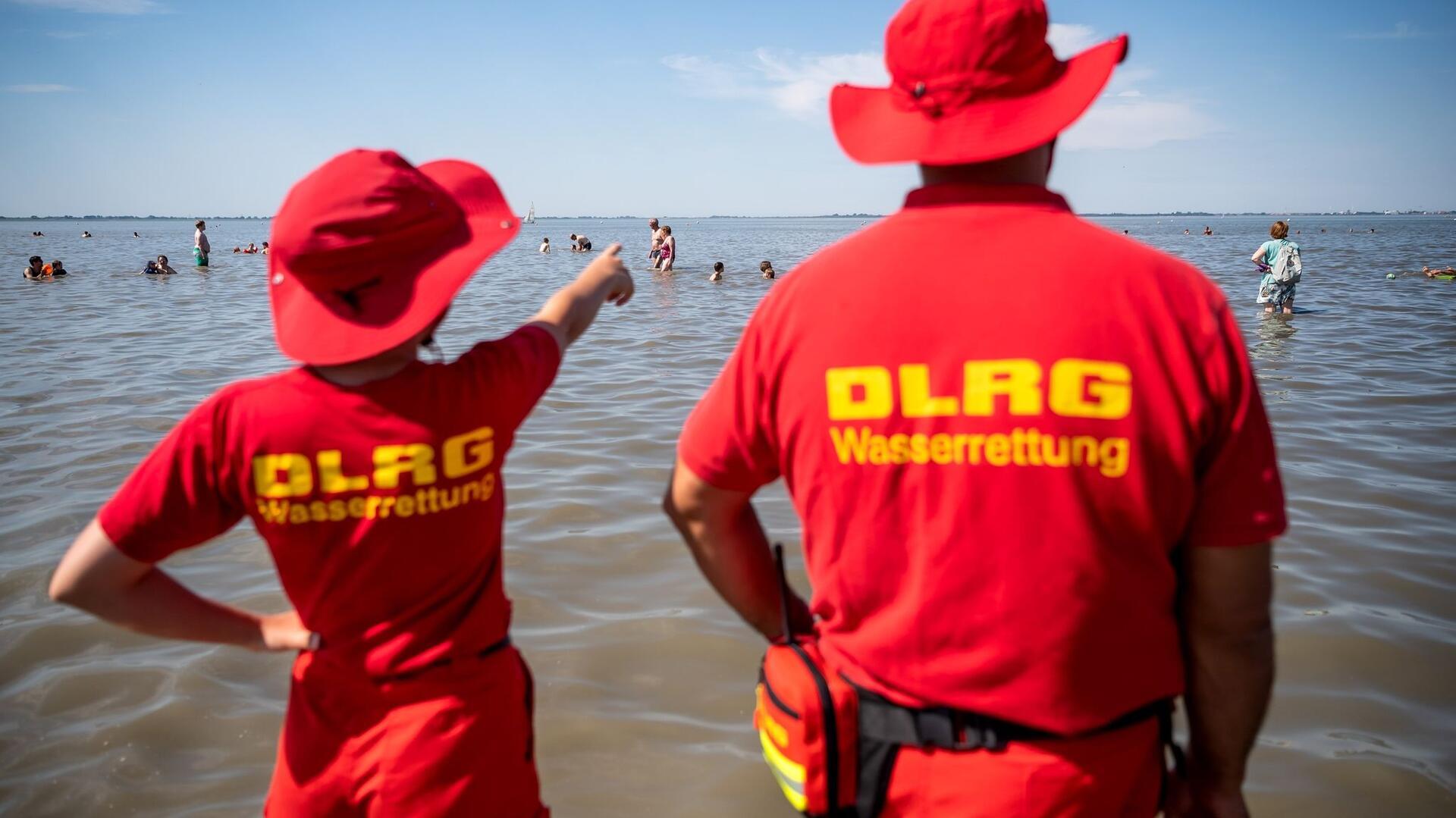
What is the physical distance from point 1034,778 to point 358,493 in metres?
1.30

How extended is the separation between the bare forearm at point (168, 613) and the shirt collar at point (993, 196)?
167 centimetres

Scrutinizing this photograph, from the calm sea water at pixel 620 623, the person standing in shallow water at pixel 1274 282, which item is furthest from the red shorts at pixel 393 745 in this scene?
the person standing in shallow water at pixel 1274 282

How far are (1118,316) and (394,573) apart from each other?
139 cm

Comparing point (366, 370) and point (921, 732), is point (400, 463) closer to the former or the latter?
point (366, 370)

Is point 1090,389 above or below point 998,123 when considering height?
below

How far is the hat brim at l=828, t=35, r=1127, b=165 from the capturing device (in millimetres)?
1354

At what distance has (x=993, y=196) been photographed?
1.37m

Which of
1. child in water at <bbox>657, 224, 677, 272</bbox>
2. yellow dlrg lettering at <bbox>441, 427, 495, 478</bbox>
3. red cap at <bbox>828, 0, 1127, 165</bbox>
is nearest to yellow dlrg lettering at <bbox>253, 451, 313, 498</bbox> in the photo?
yellow dlrg lettering at <bbox>441, 427, 495, 478</bbox>

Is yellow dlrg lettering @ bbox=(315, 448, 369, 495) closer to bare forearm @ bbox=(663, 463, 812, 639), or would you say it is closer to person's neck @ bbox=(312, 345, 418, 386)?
person's neck @ bbox=(312, 345, 418, 386)

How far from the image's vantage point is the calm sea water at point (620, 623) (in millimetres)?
3328

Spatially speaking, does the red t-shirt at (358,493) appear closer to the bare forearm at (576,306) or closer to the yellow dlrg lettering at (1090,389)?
the bare forearm at (576,306)

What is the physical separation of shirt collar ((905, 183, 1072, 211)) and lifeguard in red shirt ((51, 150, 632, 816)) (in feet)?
3.00

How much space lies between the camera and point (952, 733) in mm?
1395

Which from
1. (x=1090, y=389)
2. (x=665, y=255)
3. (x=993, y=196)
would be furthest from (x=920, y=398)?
(x=665, y=255)
